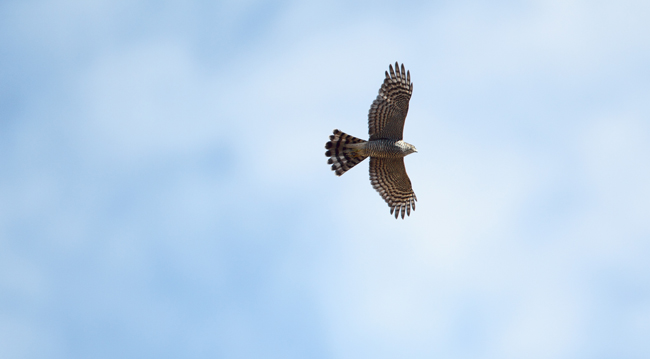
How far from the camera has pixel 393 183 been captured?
3012cm

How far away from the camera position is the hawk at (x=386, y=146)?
27.9 metres

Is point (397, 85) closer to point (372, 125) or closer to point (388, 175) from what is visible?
point (372, 125)

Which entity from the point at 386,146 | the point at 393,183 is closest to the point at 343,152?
the point at 386,146

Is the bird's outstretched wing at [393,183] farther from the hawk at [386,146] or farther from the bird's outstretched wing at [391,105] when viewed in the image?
the bird's outstretched wing at [391,105]

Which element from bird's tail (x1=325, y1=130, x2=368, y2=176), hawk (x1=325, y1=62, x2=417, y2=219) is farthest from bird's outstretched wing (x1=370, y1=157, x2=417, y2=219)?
bird's tail (x1=325, y1=130, x2=368, y2=176)

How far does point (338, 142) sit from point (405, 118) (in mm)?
2533

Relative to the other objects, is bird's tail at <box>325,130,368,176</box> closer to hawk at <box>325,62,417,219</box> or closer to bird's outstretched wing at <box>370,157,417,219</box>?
hawk at <box>325,62,417,219</box>

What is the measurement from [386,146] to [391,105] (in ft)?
4.75

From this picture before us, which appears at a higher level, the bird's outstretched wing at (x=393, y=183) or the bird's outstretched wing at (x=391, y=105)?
the bird's outstretched wing at (x=391, y=105)

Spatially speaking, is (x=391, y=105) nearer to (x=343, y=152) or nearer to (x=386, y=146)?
(x=386, y=146)

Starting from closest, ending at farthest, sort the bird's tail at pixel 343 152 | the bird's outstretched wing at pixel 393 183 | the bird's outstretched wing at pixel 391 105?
the bird's outstretched wing at pixel 391 105, the bird's tail at pixel 343 152, the bird's outstretched wing at pixel 393 183

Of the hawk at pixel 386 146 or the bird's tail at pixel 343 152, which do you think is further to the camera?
the bird's tail at pixel 343 152

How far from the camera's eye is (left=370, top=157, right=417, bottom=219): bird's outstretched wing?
2950cm

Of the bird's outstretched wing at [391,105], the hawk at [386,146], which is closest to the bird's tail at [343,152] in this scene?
the hawk at [386,146]
